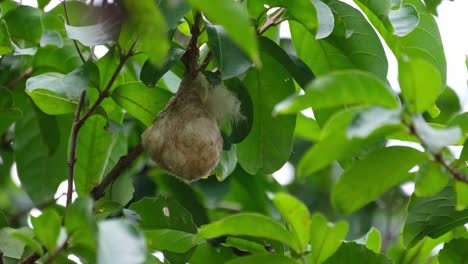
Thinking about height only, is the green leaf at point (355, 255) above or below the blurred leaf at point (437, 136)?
below

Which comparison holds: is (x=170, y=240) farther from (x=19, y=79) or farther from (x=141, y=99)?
(x=19, y=79)

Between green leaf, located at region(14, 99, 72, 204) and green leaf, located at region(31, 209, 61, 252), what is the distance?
0.94 meters

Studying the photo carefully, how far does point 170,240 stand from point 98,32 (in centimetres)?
41

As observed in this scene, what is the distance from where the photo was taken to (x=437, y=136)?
103 cm

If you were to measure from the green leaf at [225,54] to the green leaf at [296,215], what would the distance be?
0.26 metres

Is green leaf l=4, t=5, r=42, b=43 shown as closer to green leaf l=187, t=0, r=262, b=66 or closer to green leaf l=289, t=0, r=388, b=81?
green leaf l=289, t=0, r=388, b=81

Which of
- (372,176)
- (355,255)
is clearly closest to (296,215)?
(372,176)

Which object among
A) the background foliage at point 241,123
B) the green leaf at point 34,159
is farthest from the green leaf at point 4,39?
the green leaf at point 34,159

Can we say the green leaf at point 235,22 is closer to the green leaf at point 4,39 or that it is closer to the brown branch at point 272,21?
the brown branch at point 272,21

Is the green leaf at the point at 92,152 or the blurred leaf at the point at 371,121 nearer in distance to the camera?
the blurred leaf at the point at 371,121

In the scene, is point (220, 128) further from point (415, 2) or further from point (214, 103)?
point (415, 2)

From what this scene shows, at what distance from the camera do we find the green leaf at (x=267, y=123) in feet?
5.70

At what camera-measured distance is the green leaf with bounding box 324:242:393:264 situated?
1.60 m

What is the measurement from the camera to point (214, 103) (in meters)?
1.75
